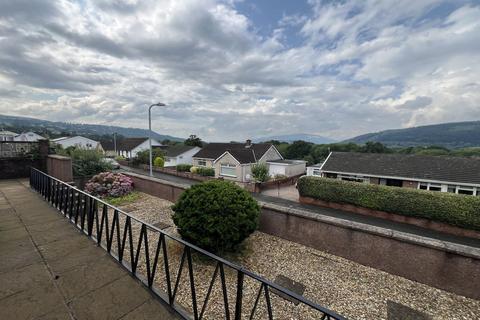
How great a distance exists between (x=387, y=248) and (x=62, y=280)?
6549 mm

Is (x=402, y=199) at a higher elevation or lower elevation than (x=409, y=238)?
lower

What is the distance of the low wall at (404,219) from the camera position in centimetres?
1091

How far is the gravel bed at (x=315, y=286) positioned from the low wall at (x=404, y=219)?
30.2 feet

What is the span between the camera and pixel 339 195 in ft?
47.7

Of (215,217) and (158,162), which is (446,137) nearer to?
(158,162)

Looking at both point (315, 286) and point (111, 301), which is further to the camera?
point (315, 286)

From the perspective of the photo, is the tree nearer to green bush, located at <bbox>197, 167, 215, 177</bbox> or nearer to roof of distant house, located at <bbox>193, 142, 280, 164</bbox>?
roof of distant house, located at <bbox>193, 142, 280, 164</bbox>

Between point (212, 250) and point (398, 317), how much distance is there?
3.78 m

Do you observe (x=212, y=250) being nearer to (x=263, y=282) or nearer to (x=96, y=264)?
(x=96, y=264)

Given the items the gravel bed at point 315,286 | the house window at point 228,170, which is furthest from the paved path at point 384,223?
the house window at point 228,170

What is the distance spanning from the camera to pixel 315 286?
453 centimetres

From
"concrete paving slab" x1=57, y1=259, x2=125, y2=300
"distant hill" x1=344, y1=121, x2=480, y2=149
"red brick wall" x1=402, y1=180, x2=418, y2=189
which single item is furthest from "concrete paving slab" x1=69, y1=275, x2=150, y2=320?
"distant hill" x1=344, y1=121, x2=480, y2=149

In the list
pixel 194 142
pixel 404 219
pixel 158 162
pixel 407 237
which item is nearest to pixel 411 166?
pixel 404 219

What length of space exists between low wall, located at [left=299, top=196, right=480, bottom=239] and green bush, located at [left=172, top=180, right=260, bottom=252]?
445 inches
